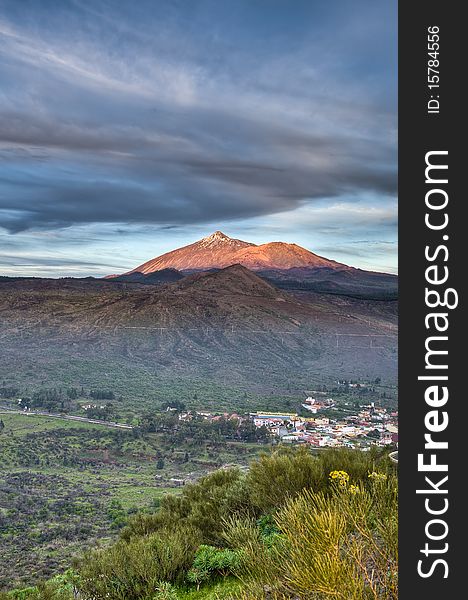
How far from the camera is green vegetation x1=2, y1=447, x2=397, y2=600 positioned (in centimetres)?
313

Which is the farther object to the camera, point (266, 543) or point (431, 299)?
point (266, 543)

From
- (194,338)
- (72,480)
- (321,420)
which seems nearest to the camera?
(72,480)

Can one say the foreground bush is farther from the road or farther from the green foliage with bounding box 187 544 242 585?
the road

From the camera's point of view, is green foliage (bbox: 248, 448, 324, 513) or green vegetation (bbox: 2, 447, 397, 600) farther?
green foliage (bbox: 248, 448, 324, 513)

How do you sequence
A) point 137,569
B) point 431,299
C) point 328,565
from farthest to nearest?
point 137,569 → point 328,565 → point 431,299

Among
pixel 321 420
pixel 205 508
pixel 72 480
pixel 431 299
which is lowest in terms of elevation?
pixel 72 480

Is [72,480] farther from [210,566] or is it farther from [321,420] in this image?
[210,566]

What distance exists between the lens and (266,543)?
279 inches

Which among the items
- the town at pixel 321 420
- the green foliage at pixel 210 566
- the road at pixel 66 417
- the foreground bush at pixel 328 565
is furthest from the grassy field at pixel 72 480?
the foreground bush at pixel 328 565

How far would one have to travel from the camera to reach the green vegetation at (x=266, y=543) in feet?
10.3

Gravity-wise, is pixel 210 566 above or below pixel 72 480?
above

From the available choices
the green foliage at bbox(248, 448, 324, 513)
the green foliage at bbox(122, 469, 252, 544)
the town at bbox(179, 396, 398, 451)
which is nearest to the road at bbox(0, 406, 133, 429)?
the town at bbox(179, 396, 398, 451)

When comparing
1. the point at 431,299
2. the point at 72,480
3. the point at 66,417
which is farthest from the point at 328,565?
the point at 66,417

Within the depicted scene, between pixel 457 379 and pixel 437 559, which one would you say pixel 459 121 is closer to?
pixel 457 379
